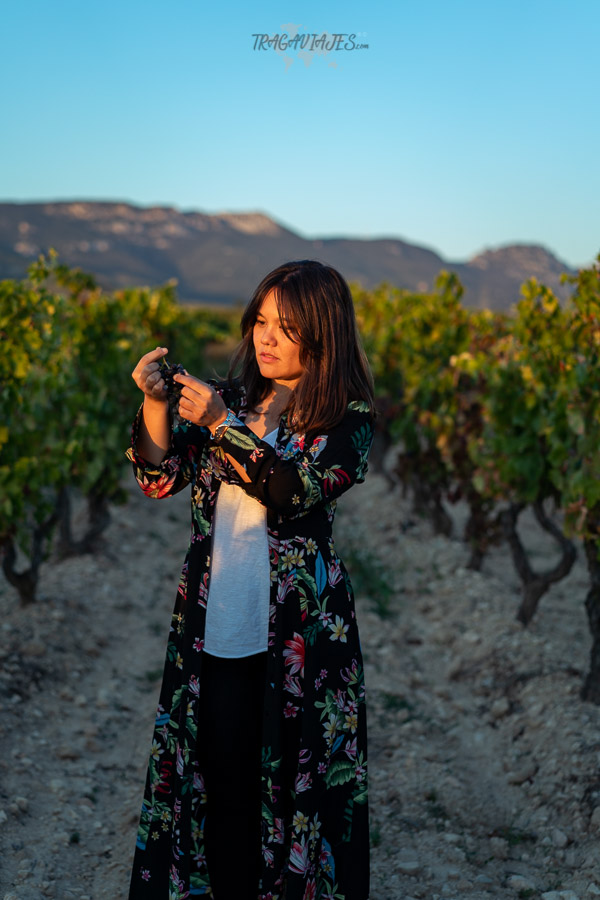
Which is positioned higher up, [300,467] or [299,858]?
[300,467]

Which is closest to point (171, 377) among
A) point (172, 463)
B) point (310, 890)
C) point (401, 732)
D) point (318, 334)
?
point (172, 463)

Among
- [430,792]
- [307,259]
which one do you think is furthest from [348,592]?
[430,792]

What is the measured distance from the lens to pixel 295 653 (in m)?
1.97

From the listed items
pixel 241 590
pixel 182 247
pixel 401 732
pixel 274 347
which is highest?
pixel 182 247

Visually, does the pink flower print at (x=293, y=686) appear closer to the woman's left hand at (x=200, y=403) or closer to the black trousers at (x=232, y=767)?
the black trousers at (x=232, y=767)

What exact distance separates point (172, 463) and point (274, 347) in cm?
41

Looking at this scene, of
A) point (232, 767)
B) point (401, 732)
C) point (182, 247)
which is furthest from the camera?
point (182, 247)

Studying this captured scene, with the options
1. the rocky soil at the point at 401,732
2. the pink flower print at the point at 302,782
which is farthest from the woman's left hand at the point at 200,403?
the rocky soil at the point at 401,732

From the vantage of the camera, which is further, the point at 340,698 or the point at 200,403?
the point at 340,698

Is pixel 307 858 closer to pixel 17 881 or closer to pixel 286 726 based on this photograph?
pixel 286 726

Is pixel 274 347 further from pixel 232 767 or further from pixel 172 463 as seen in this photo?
pixel 232 767

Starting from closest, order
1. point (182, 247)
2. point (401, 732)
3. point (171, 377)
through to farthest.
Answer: point (171, 377), point (401, 732), point (182, 247)

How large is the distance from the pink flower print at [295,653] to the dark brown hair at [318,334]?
0.53m

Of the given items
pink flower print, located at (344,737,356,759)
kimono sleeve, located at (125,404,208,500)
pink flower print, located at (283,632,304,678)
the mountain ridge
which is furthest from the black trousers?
the mountain ridge
